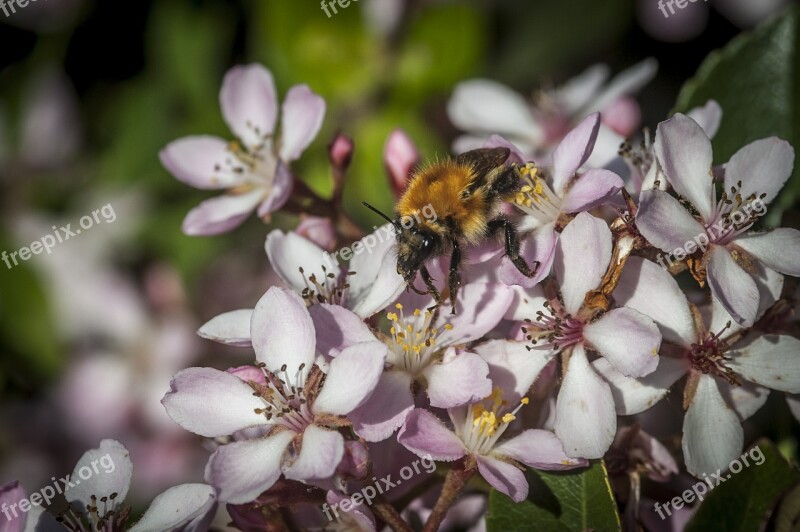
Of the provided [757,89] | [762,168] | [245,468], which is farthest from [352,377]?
[757,89]

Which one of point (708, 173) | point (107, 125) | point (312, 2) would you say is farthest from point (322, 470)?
point (107, 125)

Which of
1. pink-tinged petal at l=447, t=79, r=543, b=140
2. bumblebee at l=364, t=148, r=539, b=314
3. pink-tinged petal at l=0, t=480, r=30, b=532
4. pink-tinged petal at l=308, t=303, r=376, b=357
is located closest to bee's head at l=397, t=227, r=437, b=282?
bumblebee at l=364, t=148, r=539, b=314

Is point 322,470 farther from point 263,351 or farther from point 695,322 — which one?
point 695,322

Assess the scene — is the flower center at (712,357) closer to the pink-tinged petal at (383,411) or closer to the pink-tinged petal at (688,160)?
the pink-tinged petal at (688,160)

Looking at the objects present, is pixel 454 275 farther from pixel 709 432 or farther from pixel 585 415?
pixel 709 432

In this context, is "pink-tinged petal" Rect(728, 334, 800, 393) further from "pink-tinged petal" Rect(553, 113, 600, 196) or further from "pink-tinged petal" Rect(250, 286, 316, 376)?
"pink-tinged petal" Rect(250, 286, 316, 376)

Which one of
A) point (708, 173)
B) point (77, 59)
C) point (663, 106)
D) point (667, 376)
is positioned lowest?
point (663, 106)
